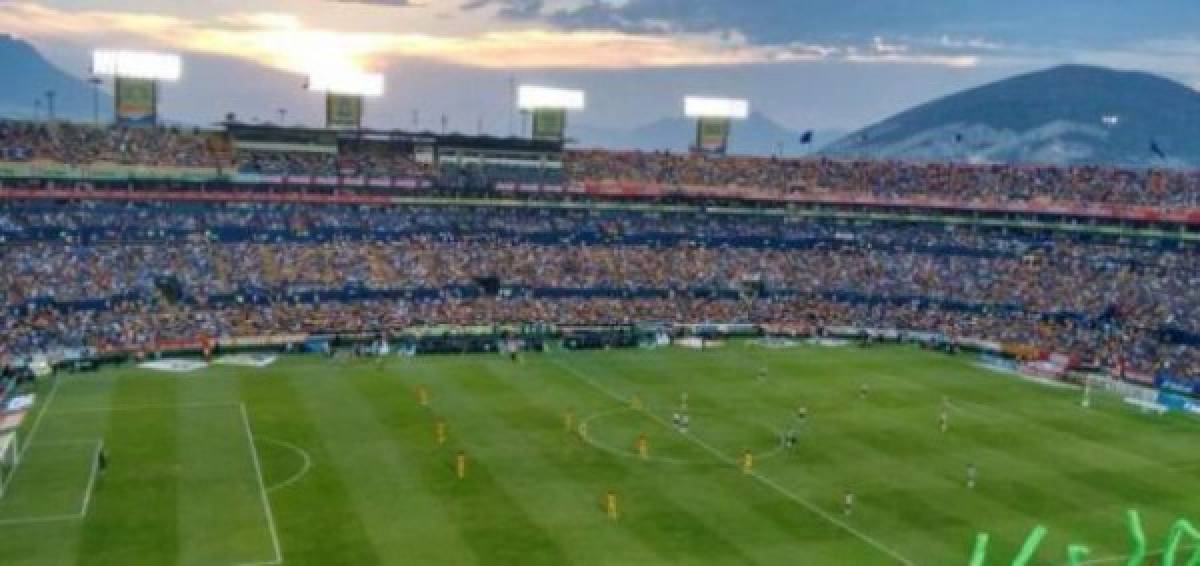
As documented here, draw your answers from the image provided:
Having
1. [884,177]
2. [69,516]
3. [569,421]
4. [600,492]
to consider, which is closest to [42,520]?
[69,516]

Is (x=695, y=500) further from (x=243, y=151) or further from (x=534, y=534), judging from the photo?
(x=243, y=151)

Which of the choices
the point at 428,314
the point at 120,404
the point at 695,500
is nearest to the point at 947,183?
the point at 428,314

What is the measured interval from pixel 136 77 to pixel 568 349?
134ft

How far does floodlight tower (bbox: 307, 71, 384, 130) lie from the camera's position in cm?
9019

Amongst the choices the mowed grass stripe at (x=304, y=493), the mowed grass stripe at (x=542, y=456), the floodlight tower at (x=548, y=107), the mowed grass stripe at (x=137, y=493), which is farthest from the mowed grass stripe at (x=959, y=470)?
the floodlight tower at (x=548, y=107)

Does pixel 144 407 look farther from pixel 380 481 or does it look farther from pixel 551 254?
pixel 551 254

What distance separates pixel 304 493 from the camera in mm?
39594

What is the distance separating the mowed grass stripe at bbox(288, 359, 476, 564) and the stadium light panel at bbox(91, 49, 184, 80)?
3560cm

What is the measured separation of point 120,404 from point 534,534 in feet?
90.1

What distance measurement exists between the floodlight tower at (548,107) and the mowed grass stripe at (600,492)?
45793 millimetres

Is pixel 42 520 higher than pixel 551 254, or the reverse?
pixel 551 254

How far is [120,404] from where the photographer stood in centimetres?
5300

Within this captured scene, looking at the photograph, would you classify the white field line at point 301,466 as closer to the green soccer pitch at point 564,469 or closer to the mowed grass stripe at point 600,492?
the green soccer pitch at point 564,469

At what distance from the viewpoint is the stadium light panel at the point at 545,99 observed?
98438 millimetres
